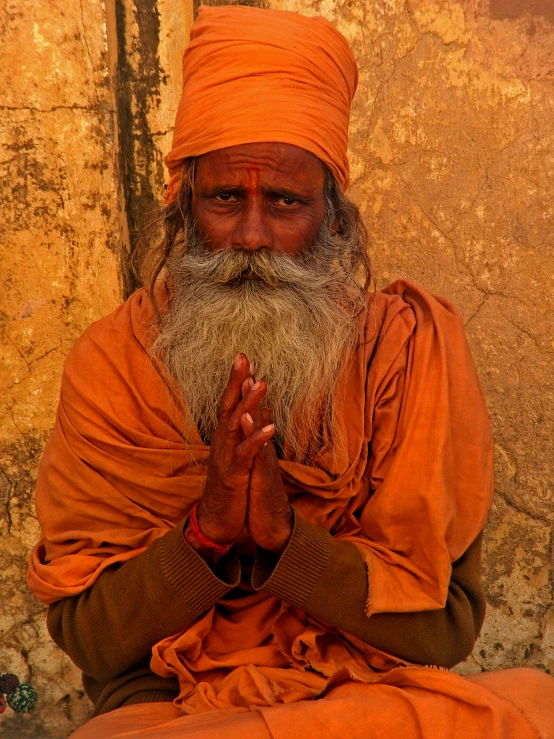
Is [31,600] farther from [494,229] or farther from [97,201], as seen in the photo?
[494,229]

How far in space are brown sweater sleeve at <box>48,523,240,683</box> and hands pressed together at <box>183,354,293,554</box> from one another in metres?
0.10

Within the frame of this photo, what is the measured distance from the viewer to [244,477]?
7.57 ft

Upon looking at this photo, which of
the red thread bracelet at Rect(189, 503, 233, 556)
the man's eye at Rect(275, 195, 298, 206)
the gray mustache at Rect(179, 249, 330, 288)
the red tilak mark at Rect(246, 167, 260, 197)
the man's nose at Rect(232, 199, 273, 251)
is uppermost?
the red tilak mark at Rect(246, 167, 260, 197)

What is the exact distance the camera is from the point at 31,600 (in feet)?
11.5

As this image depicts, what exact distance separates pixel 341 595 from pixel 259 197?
3.68ft

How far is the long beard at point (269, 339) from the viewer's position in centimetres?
265

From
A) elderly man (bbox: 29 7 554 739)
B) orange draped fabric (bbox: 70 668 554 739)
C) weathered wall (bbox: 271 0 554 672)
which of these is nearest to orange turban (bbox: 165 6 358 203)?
elderly man (bbox: 29 7 554 739)

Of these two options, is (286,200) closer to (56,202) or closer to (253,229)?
(253,229)

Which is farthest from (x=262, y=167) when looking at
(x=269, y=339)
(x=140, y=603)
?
(x=140, y=603)

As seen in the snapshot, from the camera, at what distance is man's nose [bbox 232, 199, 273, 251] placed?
264cm

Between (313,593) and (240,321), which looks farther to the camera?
(240,321)

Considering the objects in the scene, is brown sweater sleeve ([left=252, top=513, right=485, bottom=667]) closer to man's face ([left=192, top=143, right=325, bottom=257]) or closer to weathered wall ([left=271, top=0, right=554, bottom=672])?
man's face ([left=192, top=143, right=325, bottom=257])

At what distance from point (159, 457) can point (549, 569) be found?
170cm

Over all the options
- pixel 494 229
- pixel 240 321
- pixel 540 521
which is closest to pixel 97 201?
pixel 240 321
